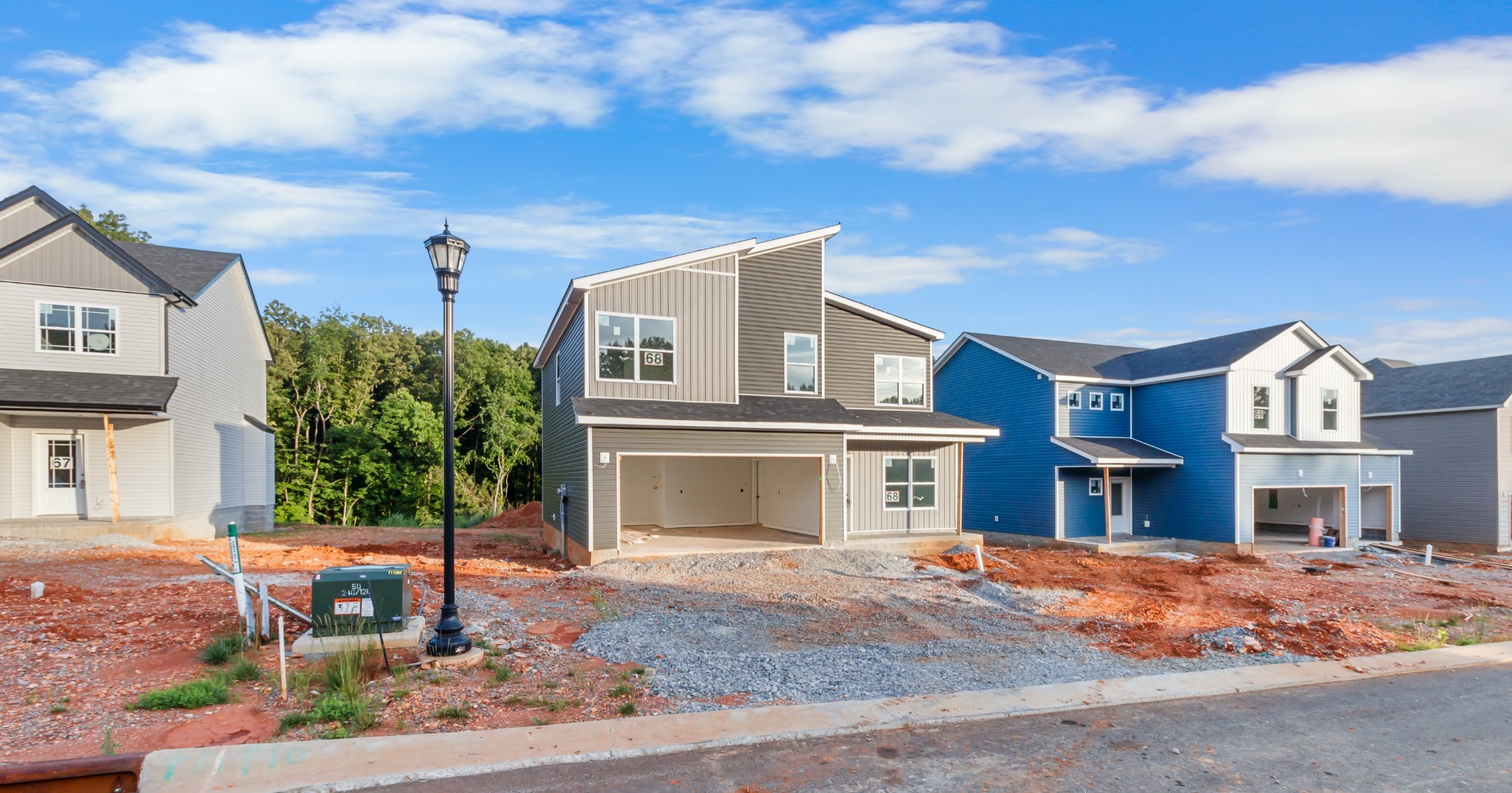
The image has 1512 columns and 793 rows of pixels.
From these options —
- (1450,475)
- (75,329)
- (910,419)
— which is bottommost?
(1450,475)

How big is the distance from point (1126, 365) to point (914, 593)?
17.7 meters

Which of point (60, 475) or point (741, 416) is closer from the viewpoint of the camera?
point (741, 416)

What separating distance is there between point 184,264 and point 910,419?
2077 cm

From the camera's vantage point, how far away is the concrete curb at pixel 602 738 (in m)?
5.86

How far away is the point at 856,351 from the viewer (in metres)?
21.4

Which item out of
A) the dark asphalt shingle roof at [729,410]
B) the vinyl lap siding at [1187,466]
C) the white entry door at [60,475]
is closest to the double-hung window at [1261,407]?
the vinyl lap siding at [1187,466]

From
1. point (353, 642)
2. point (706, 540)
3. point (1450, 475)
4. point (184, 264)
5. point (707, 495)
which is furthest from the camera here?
point (1450, 475)

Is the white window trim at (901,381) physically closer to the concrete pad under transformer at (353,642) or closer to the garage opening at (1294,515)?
the garage opening at (1294,515)

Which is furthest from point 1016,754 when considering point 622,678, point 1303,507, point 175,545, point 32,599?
point 1303,507

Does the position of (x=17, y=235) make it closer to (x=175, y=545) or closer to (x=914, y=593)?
(x=175, y=545)

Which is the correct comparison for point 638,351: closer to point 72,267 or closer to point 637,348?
point 637,348

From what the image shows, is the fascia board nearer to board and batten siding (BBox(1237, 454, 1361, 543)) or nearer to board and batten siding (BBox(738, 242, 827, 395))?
board and batten siding (BBox(738, 242, 827, 395))

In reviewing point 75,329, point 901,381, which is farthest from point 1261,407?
point 75,329

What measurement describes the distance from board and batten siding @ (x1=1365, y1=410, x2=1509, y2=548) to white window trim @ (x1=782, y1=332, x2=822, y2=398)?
2425cm
